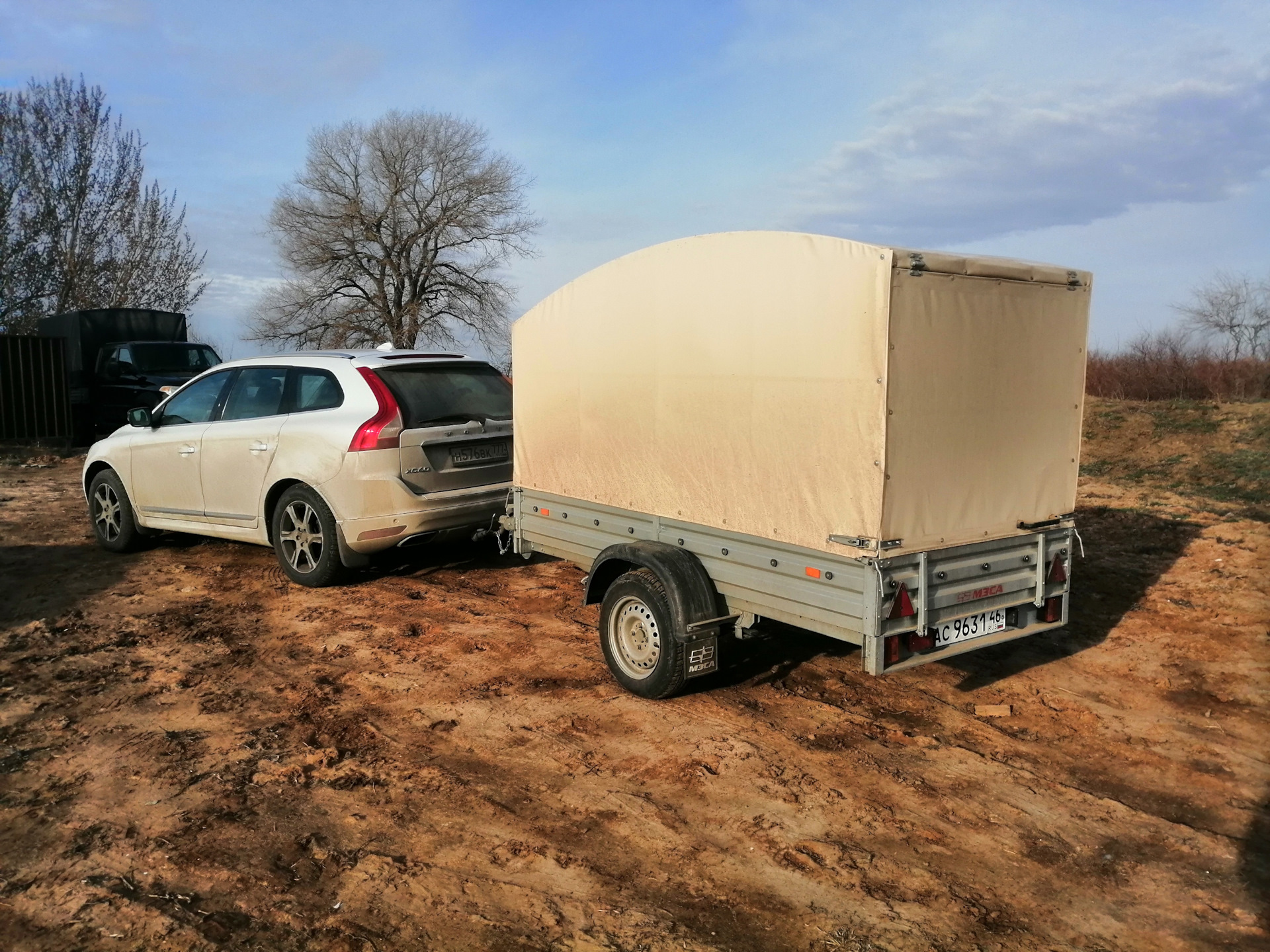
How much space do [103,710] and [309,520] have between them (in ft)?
7.93

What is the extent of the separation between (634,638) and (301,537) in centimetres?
327

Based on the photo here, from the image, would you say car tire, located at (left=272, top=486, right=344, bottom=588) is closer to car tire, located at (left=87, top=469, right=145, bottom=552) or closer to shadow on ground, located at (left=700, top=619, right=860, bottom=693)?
car tire, located at (left=87, top=469, right=145, bottom=552)

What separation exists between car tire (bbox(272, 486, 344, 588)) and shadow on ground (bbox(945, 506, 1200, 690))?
14.8ft

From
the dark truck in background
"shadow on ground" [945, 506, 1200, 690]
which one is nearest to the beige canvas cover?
"shadow on ground" [945, 506, 1200, 690]

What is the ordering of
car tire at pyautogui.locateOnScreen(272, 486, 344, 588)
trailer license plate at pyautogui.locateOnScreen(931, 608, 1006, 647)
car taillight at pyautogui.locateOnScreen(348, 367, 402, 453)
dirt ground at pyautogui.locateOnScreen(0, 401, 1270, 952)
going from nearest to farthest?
dirt ground at pyautogui.locateOnScreen(0, 401, 1270, 952)
trailer license plate at pyautogui.locateOnScreen(931, 608, 1006, 647)
car taillight at pyautogui.locateOnScreen(348, 367, 402, 453)
car tire at pyautogui.locateOnScreen(272, 486, 344, 588)

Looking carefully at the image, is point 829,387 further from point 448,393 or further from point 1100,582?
point 1100,582

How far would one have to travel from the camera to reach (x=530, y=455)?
6.41 m

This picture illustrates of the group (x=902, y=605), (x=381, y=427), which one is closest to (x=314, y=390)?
(x=381, y=427)

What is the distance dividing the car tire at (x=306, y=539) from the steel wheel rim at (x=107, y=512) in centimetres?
229

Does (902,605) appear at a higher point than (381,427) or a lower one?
lower

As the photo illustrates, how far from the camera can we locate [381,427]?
6832 millimetres

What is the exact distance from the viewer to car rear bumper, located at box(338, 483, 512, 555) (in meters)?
6.88

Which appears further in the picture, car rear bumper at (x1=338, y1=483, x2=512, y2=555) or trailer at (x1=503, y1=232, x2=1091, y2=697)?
car rear bumper at (x1=338, y1=483, x2=512, y2=555)

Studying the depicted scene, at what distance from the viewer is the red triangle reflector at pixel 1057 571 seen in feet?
16.7
